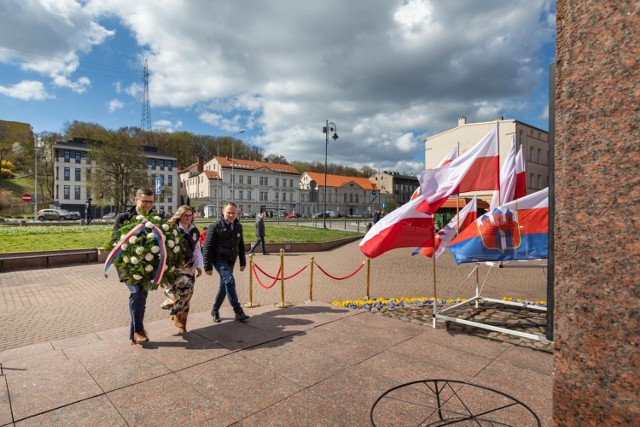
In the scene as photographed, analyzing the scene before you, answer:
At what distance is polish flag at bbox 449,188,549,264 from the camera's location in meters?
5.77

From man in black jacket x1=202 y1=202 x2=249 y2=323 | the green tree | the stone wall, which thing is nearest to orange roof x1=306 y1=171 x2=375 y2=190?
the green tree

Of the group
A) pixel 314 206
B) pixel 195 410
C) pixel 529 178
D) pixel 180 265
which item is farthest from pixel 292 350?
pixel 314 206

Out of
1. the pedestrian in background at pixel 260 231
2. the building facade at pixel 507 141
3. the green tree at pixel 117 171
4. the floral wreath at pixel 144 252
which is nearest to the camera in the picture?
the floral wreath at pixel 144 252

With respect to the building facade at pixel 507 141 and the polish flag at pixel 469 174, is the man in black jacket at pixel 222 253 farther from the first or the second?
the building facade at pixel 507 141

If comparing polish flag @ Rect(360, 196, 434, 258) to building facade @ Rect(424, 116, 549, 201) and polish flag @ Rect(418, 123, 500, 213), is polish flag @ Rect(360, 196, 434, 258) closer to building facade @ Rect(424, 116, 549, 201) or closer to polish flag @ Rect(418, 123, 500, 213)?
polish flag @ Rect(418, 123, 500, 213)

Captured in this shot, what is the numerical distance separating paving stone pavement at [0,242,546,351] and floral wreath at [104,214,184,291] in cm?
207

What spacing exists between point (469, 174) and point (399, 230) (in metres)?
1.42

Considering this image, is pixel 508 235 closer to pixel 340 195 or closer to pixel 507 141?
pixel 507 141

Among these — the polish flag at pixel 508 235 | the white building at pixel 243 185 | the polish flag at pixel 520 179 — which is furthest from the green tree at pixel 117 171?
the white building at pixel 243 185

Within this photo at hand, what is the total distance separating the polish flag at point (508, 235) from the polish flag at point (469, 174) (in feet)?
1.80

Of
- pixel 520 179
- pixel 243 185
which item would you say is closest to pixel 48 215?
pixel 243 185

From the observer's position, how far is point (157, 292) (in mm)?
8719

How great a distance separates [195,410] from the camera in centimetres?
317

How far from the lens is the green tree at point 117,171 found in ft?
113
